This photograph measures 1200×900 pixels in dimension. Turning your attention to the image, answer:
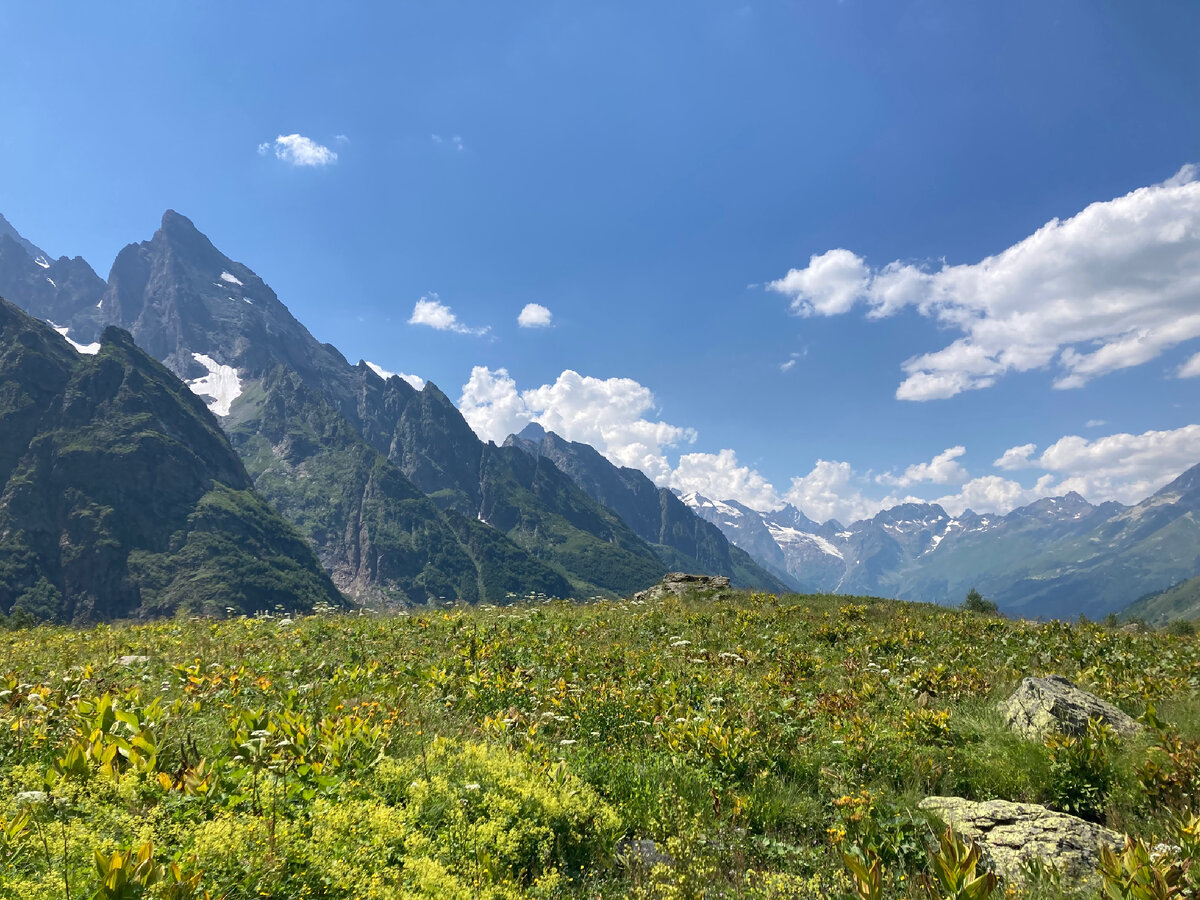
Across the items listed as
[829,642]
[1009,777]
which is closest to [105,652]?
[1009,777]

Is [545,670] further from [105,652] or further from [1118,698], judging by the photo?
[1118,698]

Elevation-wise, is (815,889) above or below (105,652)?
below

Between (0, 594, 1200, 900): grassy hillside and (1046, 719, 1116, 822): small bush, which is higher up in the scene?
(0, 594, 1200, 900): grassy hillside

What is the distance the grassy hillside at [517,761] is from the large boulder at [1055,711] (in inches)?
13.6

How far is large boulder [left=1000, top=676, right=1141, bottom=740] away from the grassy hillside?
1.13 feet

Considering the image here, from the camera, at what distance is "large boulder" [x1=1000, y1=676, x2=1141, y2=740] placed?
8.11 m

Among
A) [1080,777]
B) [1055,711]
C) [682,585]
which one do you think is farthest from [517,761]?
[682,585]

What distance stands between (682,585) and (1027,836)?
23.0 meters

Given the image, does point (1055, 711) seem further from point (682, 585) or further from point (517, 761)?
point (682, 585)

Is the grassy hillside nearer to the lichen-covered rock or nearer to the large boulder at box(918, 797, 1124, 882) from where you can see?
the large boulder at box(918, 797, 1124, 882)

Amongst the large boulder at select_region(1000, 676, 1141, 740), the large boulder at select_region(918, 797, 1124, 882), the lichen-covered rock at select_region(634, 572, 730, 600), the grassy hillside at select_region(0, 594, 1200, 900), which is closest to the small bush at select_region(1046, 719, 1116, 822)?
the grassy hillside at select_region(0, 594, 1200, 900)

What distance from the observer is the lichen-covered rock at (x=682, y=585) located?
26.6 metres

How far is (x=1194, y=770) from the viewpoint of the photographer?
6609 millimetres

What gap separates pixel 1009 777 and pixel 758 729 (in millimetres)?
3187
